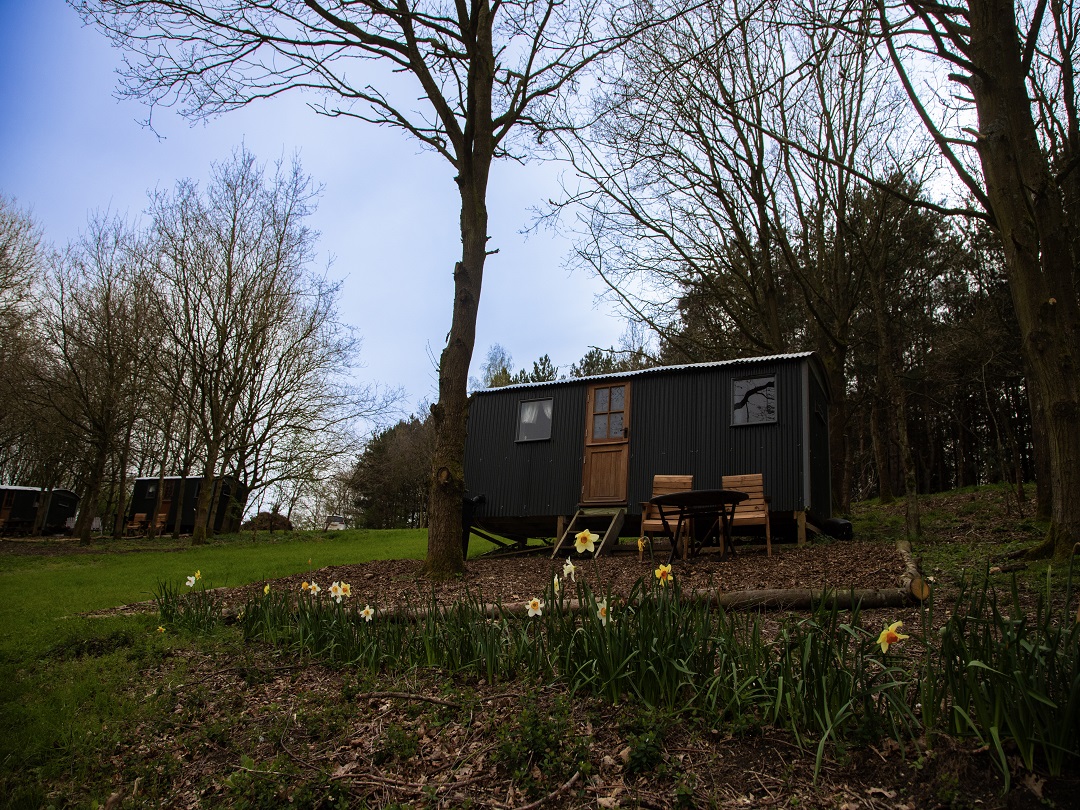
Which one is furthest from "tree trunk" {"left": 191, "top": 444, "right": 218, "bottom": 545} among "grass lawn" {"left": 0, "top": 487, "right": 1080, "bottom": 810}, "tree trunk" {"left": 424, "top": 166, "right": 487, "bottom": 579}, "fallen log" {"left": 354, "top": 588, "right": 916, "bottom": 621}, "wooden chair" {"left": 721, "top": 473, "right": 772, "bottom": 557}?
"fallen log" {"left": 354, "top": 588, "right": 916, "bottom": 621}

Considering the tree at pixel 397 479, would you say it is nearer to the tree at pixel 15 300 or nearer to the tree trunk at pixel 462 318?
the tree at pixel 15 300

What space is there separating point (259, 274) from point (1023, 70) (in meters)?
16.7

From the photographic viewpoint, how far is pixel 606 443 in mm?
11203

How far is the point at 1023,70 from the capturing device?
20.2 feet

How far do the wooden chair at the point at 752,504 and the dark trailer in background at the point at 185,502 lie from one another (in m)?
18.5

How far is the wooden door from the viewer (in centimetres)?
1098

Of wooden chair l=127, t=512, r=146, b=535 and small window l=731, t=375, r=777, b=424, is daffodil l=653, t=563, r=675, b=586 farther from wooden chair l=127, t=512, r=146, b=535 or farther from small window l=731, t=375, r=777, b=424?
wooden chair l=127, t=512, r=146, b=535

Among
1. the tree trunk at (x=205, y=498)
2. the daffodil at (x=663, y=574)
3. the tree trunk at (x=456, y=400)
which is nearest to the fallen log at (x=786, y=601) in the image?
the daffodil at (x=663, y=574)

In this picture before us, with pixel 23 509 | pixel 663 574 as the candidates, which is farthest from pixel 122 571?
pixel 23 509

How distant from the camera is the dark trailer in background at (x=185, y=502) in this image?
78.9 ft

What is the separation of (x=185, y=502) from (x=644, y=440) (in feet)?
65.9

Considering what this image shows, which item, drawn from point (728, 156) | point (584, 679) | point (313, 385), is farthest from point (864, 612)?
point (313, 385)

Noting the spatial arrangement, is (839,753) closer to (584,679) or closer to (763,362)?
(584,679)

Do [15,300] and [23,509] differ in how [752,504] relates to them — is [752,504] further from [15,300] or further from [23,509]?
[23,509]
